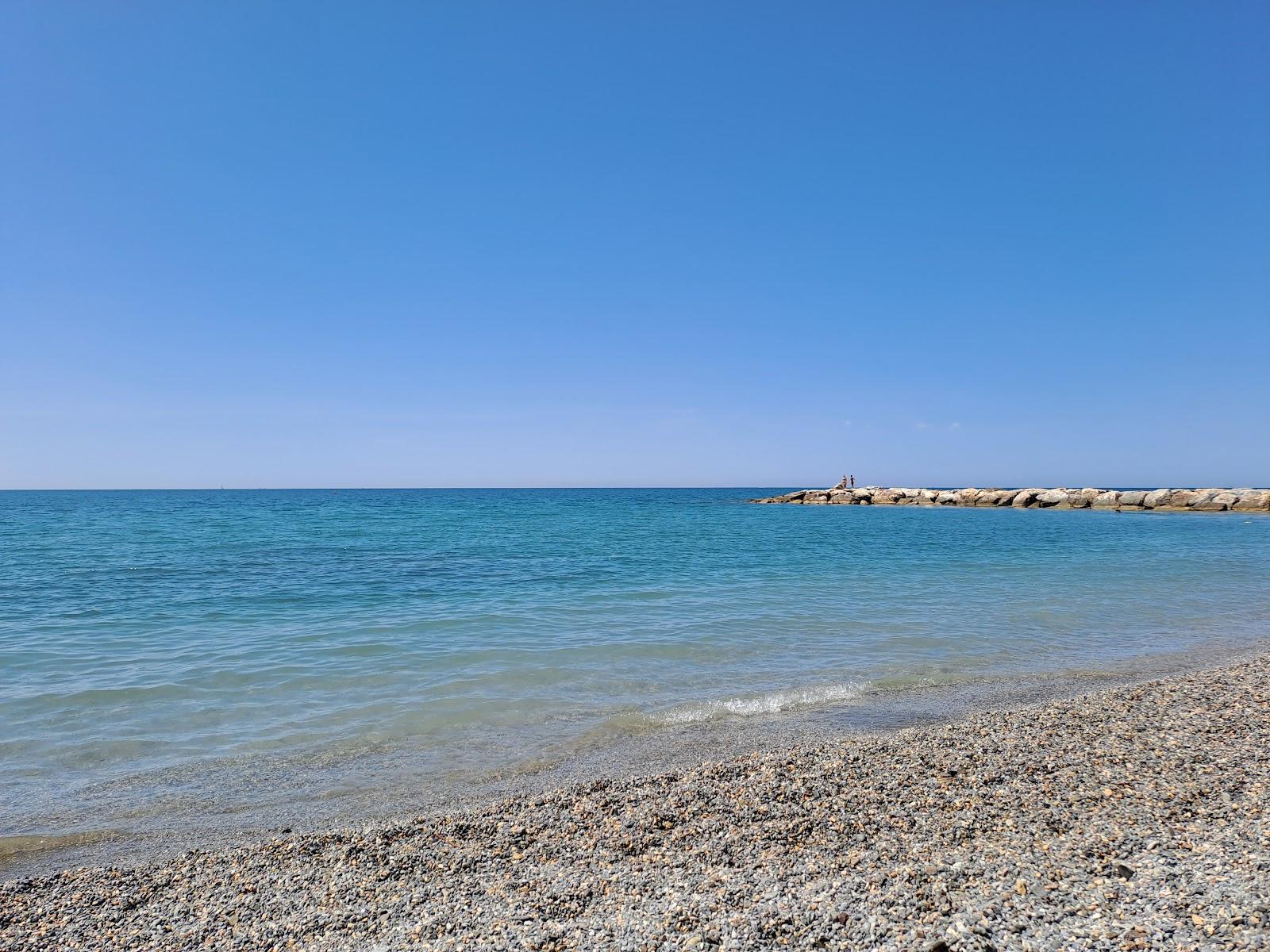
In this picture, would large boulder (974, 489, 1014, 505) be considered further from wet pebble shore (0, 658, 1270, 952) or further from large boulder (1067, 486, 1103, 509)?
wet pebble shore (0, 658, 1270, 952)

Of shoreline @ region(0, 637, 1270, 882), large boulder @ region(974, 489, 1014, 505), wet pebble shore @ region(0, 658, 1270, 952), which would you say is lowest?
shoreline @ region(0, 637, 1270, 882)

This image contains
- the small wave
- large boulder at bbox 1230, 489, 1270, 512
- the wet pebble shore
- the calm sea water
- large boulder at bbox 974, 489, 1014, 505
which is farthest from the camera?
large boulder at bbox 974, 489, 1014, 505

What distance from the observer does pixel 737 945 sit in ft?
12.2

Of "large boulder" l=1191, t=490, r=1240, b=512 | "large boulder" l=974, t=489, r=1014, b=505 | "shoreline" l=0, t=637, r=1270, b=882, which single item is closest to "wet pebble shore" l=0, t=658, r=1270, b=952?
"shoreline" l=0, t=637, r=1270, b=882

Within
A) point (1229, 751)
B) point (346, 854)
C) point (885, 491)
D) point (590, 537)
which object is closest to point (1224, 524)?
point (885, 491)

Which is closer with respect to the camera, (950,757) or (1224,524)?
(950,757)

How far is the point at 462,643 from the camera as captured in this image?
11.7 meters

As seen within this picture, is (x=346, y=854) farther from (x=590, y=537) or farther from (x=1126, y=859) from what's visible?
(x=590, y=537)

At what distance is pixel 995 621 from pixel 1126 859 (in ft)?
33.3

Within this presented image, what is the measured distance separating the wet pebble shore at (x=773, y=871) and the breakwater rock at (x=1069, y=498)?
214ft

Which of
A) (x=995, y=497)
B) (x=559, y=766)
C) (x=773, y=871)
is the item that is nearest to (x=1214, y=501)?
(x=995, y=497)

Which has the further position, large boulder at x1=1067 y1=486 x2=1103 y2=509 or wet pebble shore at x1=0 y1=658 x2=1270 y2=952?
large boulder at x1=1067 y1=486 x2=1103 y2=509

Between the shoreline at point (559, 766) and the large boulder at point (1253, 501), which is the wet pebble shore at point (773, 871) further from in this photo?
the large boulder at point (1253, 501)

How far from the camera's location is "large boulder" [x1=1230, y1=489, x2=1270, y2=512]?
5453 centimetres
